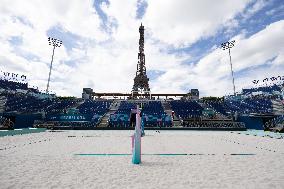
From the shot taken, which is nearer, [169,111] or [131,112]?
[131,112]

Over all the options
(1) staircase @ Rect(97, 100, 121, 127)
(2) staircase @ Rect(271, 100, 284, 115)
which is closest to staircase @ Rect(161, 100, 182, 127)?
(1) staircase @ Rect(97, 100, 121, 127)

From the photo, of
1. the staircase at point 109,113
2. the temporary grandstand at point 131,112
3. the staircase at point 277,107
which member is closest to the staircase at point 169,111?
the temporary grandstand at point 131,112

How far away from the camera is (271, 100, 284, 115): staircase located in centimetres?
4144

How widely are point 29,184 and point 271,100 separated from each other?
168 ft

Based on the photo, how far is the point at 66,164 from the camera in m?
7.69

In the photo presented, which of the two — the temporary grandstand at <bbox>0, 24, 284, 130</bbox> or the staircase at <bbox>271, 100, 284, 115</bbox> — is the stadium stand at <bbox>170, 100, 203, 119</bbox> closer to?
the temporary grandstand at <bbox>0, 24, 284, 130</bbox>

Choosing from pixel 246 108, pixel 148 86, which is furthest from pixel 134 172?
pixel 148 86

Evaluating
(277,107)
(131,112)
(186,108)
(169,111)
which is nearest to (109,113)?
(131,112)

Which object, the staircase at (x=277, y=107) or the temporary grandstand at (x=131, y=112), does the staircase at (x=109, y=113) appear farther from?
the staircase at (x=277, y=107)

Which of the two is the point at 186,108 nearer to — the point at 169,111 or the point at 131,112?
the point at 169,111

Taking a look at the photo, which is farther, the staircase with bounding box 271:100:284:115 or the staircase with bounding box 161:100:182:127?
the staircase with bounding box 271:100:284:115

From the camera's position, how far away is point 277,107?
141ft

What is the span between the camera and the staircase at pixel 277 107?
41438mm

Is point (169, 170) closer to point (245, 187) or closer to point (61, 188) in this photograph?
point (245, 187)
